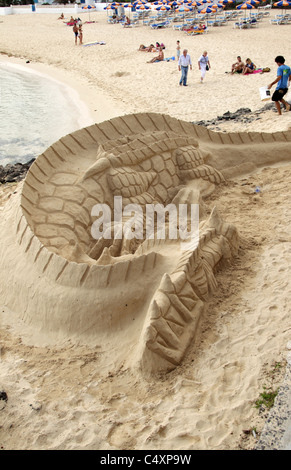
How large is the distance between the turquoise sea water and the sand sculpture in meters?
5.41

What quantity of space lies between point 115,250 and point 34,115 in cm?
1104

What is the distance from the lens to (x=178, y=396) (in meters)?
3.31

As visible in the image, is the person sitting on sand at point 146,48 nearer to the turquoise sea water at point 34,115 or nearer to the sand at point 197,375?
the turquoise sea water at point 34,115

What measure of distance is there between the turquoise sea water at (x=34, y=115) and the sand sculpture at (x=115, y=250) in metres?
5.41

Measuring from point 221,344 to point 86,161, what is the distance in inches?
108

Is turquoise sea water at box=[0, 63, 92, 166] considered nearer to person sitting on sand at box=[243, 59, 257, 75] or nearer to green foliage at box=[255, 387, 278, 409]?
person sitting on sand at box=[243, 59, 257, 75]

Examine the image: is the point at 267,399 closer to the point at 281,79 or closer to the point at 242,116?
the point at 281,79

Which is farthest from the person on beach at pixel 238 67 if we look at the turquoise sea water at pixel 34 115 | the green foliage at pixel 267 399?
the green foliage at pixel 267 399

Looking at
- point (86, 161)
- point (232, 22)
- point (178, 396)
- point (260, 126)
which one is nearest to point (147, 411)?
point (178, 396)

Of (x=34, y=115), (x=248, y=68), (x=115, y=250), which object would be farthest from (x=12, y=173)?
(x=248, y=68)

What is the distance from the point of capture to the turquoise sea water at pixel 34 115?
1150 cm

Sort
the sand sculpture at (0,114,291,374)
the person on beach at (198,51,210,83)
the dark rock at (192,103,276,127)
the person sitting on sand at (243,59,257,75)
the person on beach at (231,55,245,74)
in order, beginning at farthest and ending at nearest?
the person on beach at (231,55,245,74), the person sitting on sand at (243,59,257,75), the person on beach at (198,51,210,83), the dark rock at (192,103,276,127), the sand sculpture at (0,114,291,374)

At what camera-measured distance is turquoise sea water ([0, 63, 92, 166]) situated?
1150cm

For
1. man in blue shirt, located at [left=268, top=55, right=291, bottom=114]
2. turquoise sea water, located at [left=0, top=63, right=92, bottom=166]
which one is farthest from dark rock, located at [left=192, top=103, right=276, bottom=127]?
turquoise sea water, located at [left=0, top=63, right=92, bottom=166]
